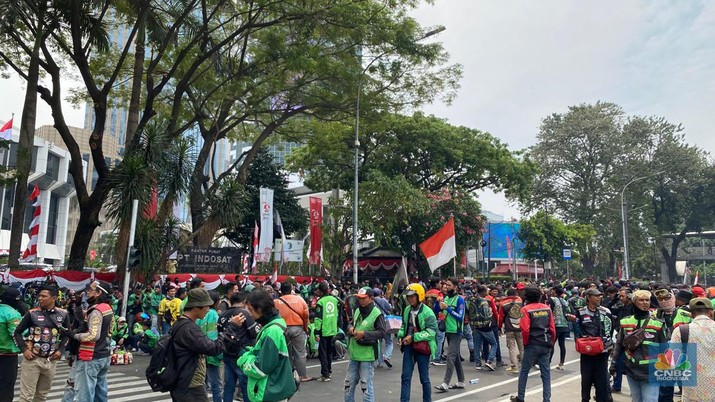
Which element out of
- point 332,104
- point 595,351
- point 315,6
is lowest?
point 595,351

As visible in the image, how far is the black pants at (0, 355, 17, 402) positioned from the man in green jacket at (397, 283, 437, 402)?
479cm

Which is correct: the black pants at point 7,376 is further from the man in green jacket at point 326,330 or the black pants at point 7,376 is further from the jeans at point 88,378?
the man in green jacket at point 326,330

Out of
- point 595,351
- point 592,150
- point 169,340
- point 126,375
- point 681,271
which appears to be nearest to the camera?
point 169,340

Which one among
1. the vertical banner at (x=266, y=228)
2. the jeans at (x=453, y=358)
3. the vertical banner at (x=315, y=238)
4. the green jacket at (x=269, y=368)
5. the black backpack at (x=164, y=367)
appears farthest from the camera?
the vertical banner at (x=315, y=238)

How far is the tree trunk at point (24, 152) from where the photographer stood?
54.5 feet

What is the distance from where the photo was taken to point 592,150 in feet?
157

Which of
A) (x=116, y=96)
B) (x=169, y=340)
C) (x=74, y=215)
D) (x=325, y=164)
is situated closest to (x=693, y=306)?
(x=169, y=340)

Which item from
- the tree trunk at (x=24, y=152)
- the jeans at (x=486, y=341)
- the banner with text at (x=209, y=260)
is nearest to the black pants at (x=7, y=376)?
the jeans at (x=486, y=341)

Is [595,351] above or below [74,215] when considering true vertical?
below

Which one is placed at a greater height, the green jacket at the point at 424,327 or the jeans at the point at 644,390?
the green jacket at the point at 424,327

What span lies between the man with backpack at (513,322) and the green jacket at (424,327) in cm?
328

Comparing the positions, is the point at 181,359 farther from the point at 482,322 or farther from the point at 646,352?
the point at 482,322

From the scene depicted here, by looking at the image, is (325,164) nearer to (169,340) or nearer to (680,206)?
(169,340)

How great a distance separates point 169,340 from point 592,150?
49.1 m
